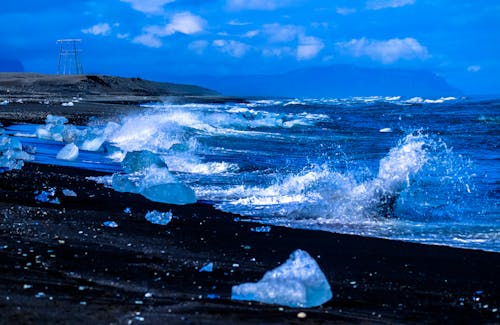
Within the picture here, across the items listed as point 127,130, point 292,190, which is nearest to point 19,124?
point 127,130

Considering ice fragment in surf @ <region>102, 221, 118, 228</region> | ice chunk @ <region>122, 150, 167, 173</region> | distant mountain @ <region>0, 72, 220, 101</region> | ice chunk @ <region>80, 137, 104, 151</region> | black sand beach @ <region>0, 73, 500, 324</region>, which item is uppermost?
distant mountain @ <region>0, 72, 220, 101</region>

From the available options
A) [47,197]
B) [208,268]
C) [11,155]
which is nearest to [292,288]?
[208,268]

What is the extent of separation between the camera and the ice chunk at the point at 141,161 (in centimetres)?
1018

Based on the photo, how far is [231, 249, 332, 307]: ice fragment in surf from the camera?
3.72 meters

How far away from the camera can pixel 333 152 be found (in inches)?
679

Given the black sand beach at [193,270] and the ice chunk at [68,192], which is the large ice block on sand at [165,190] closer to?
the black sand beach at [193,270]

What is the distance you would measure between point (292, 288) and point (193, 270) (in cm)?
99

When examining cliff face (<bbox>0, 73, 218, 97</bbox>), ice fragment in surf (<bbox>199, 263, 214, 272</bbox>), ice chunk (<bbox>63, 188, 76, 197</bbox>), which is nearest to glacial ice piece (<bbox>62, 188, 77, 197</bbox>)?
ice chunk (<bbox>63, 188, 76, 197</bbox>)

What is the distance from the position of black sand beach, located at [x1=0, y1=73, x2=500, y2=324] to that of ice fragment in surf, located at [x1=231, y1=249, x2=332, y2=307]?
7cm

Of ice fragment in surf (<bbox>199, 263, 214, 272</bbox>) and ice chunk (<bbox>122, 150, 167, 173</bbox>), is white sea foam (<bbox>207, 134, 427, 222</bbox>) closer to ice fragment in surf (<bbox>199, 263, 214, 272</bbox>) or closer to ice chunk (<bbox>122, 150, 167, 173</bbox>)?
ice chunk (<bbox>122, 150, 167, 173</bbox>)

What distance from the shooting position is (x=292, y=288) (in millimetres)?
3742

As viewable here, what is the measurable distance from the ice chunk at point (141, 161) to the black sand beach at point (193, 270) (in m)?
3.09

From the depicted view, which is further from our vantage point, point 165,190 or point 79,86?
point 79,86

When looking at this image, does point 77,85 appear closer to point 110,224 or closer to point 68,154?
point 68,154
